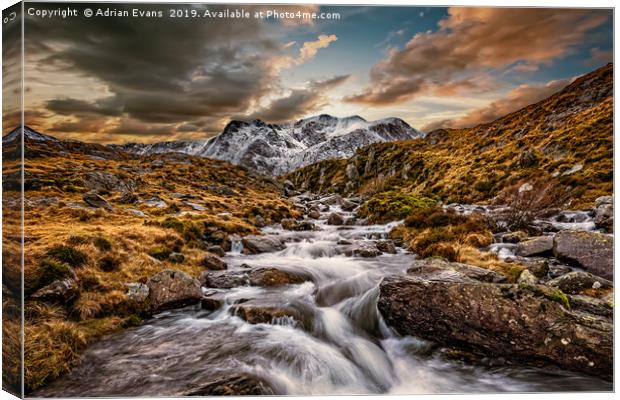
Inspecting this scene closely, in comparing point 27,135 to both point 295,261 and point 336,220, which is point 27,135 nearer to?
point 295,261

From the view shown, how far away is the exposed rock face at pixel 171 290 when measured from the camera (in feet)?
21.5

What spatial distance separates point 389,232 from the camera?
42.5 feet

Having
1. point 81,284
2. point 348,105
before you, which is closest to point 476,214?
point 348,105

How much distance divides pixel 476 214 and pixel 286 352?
31.2 feet

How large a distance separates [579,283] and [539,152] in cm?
1238

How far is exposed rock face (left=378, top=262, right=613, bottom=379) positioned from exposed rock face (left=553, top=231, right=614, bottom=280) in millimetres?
1877

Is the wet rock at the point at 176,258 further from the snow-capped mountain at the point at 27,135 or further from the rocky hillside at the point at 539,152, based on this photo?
the rocky hillside at the point at 539,152

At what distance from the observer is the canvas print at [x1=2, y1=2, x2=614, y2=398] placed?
4.78 meters

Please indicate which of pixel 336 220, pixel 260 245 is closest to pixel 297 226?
pixel 336 220

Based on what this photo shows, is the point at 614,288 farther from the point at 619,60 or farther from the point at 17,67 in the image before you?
the point at 17,67

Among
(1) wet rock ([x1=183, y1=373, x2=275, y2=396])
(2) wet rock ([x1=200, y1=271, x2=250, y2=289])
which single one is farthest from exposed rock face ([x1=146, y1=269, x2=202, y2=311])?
(1) wet rock ([x1=183, y1=373, x2=275, y2=396])

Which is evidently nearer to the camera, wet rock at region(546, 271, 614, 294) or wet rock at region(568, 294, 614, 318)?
wet rock at region(568, 294, 614, 318)

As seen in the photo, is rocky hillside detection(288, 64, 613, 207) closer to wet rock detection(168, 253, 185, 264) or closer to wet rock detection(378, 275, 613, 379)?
wet rock detection(378, 275, 613, 379)

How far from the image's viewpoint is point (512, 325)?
15.8 ft
